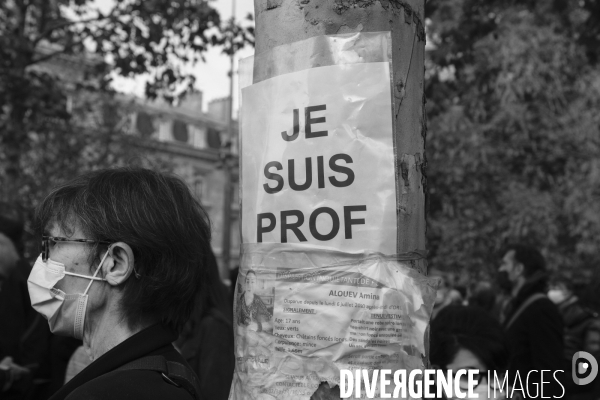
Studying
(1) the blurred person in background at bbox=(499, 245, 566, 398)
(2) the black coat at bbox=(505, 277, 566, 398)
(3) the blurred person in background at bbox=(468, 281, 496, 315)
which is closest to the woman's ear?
(1) the blurred person in background at bbox=(499, 245, 566, 398)

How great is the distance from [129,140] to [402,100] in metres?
19.7

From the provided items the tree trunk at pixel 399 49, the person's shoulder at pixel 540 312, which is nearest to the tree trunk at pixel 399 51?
the tree trunk at pixel 399 49

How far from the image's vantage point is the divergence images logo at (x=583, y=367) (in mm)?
4037

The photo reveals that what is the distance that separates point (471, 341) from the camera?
3.06 metres

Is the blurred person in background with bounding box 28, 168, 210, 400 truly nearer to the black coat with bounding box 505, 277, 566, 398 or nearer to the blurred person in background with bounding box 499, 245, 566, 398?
the blurred person in background with bounding box 499, 245, 566, 398

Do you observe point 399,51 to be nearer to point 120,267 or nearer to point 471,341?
point 120,267

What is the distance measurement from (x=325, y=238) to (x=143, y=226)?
62 cm

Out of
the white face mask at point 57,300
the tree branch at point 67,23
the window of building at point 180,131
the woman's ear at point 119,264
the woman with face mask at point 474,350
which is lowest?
the woman with face mask at point 474,350

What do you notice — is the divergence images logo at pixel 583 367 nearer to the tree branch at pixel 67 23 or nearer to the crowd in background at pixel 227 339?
the crowd in background at pixel 227 339

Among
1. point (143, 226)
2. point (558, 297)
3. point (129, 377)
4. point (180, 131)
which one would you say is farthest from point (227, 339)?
point (180, 131)

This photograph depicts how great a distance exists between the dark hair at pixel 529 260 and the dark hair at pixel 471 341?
8.08ft

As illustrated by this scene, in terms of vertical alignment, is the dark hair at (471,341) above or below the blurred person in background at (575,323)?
above

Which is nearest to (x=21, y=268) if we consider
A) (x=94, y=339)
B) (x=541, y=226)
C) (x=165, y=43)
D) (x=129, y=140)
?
(x=94, y=339)

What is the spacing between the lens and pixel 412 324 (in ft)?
5.16
